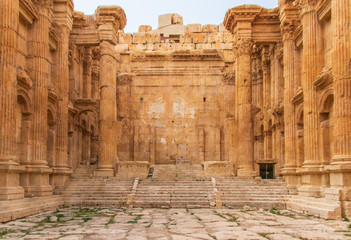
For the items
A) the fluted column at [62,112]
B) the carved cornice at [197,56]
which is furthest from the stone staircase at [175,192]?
the carved cornice at [197,56]

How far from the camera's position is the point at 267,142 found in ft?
88.5

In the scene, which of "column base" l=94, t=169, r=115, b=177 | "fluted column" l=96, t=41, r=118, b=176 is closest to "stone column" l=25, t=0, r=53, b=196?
"column base" l=94, t=169, r=115, b=177

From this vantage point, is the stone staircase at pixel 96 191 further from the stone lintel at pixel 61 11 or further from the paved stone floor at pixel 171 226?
the stone lintel at pixel 61 11

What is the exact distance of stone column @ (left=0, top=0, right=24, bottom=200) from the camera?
1366cm

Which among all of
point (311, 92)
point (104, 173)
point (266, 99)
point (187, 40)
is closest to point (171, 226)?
point (311, 92)

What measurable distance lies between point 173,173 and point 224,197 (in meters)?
5.87

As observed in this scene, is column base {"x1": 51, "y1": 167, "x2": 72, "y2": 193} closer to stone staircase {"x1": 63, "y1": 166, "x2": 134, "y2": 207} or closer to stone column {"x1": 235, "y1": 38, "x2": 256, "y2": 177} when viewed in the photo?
stone staircase {"x1": 63, "y1": 166, "x2": 134, "y2": 207}

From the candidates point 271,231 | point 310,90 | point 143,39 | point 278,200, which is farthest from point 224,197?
point 143,39

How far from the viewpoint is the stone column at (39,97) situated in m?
17.2

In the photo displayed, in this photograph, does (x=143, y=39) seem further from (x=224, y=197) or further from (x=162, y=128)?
(x=224, y=197)

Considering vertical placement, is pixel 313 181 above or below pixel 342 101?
below

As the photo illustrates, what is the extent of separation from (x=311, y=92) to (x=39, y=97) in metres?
10.9

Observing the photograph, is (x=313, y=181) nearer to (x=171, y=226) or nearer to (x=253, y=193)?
(x=253, y=193)

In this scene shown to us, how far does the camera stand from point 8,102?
14.0 metres
